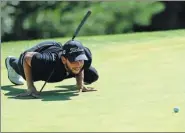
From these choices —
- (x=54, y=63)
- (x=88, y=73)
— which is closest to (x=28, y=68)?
(x=54, y=63)

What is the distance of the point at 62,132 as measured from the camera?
13.9 feet

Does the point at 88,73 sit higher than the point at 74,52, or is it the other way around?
the point at 74,52

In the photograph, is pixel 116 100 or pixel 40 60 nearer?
pixel 116 100

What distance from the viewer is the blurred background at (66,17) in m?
13.3

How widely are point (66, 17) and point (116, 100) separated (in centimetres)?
800

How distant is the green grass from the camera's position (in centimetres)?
450

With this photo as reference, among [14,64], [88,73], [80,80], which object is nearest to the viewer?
[80,80]

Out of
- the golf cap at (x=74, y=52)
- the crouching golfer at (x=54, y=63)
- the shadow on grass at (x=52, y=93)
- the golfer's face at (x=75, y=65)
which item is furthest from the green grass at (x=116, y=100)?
the golf cap at (x=74, y=52)

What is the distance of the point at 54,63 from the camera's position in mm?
5863

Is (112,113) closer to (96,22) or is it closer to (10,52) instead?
(10,52)

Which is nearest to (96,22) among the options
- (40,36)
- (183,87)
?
(40,36)

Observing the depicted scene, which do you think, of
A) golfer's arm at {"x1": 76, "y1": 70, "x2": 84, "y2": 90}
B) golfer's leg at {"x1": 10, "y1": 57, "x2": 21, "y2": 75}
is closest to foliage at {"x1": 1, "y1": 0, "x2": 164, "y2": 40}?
golfer's leg at {"x1": 10, "y1": 57, "x2": 21, "y2": 75}

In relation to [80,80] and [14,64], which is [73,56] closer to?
[80,80]

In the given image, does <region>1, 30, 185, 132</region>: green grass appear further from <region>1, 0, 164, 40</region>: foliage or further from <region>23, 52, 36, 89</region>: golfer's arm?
<region>1, 0, 164, 40</region>: foliage
